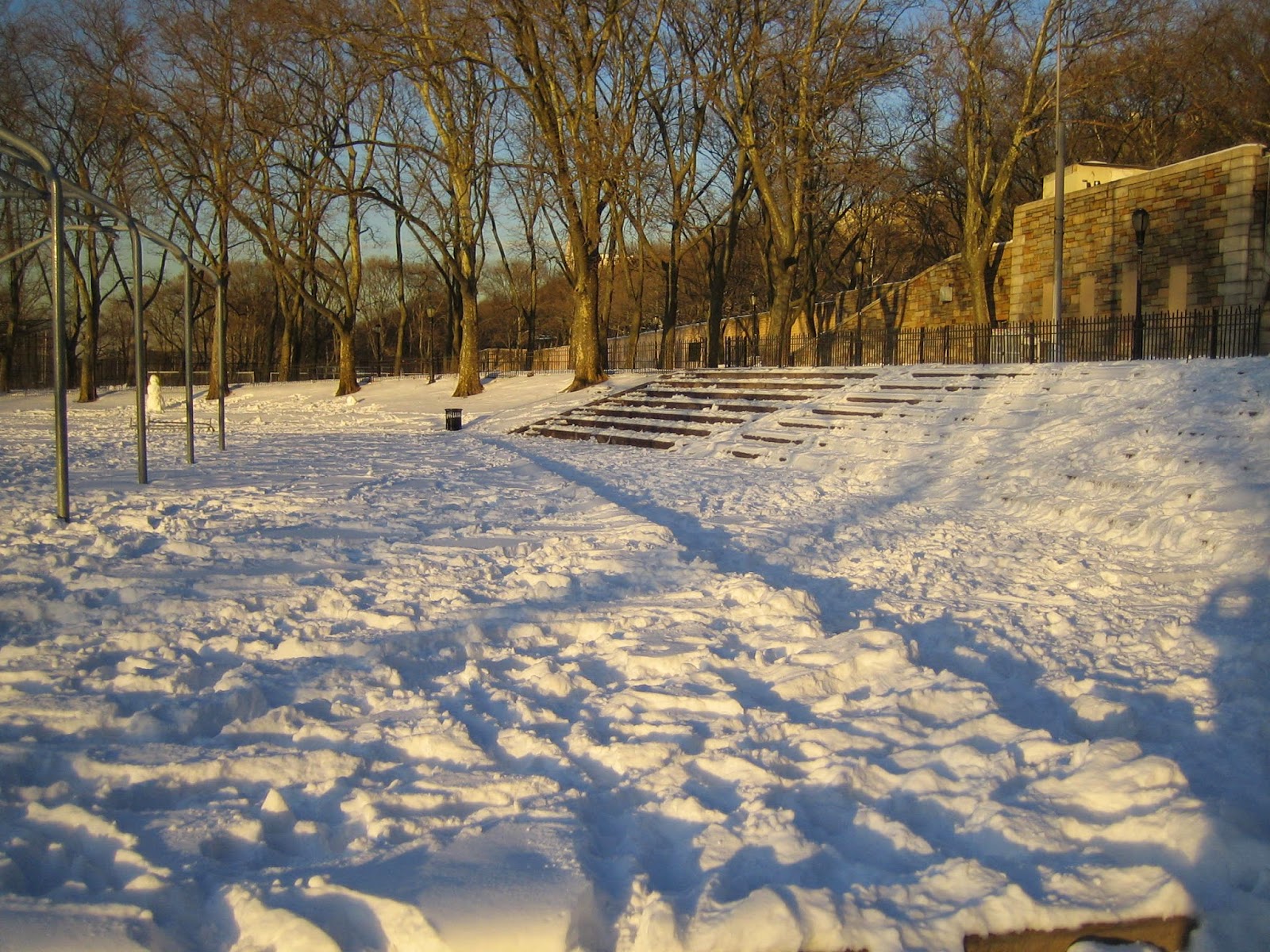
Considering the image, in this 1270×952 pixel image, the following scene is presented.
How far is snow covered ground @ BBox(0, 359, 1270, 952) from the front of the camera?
→ 9.37 feet

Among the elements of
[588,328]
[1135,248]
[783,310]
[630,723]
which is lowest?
[630,723]

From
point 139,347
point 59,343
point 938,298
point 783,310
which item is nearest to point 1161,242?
point 938,298

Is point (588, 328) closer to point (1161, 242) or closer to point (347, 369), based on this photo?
point (347, 369)

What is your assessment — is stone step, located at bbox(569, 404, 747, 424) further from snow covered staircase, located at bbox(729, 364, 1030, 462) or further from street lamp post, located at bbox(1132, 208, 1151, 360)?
street lamp post, located at bbox(1132, 208, 1151, 360)

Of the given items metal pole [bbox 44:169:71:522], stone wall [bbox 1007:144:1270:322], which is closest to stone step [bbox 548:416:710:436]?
metal pole [bbox 44:169:71:522]

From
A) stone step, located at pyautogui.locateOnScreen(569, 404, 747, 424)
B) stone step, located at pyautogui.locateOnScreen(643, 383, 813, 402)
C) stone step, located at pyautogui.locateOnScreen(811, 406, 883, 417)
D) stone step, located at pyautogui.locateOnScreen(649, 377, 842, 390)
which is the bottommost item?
stone step, located at pyautogui.locateOnScreen(569, 404, 747, 424)

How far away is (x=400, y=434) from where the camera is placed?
23.5m

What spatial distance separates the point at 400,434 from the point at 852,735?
20554 mm

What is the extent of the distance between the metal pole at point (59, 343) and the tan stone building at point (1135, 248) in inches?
931

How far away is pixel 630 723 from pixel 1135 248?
27.5 m

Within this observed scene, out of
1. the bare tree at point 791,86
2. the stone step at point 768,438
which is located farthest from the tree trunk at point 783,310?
the stone step at point 768,438

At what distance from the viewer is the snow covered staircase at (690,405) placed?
61.3 feet

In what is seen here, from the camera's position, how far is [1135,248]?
26.7 meters

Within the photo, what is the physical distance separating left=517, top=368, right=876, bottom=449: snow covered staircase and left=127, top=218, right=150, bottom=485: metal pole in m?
9.16
